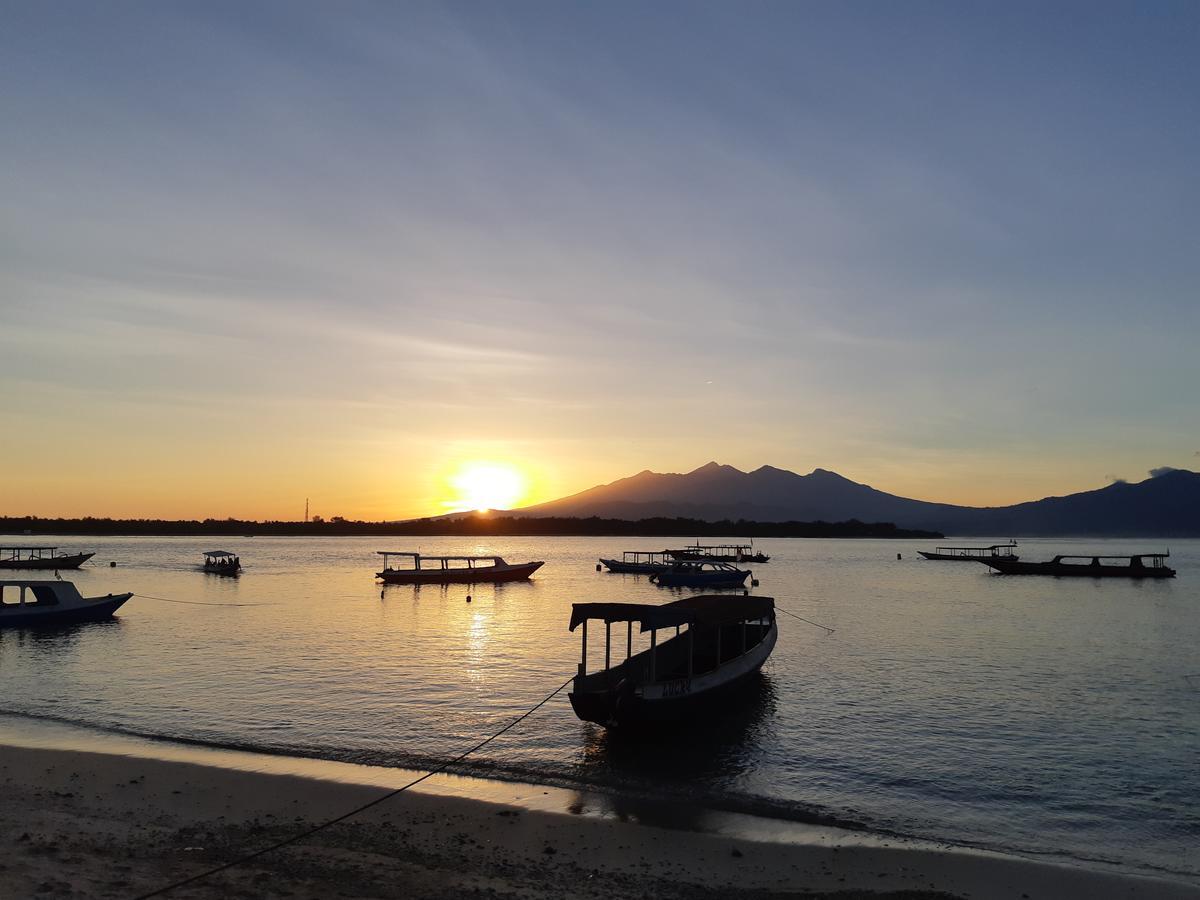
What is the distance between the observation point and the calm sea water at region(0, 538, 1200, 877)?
1909cm

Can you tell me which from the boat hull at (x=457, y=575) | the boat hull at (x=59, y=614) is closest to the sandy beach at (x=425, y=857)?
the boat hull at (x=59, y=614)

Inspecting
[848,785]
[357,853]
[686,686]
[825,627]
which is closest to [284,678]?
[686,686]

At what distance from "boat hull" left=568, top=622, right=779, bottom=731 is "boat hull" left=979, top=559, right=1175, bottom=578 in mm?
95682

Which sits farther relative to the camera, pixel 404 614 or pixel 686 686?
pixel 404 614

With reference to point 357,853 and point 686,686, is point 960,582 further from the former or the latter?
point 357,853

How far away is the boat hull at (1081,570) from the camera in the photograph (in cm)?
10288

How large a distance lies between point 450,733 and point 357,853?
33.9 feet

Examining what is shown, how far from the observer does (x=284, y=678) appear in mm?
33562

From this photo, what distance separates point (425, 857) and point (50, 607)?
4500 cm

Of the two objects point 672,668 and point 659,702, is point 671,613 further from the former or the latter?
point 672,668

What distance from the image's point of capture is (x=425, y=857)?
46.8ft

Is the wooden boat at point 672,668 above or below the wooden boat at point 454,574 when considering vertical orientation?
above

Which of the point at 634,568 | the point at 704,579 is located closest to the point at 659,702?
the point at 704,579

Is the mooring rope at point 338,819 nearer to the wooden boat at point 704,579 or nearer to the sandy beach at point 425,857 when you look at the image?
the sandy beach at point 425,857
